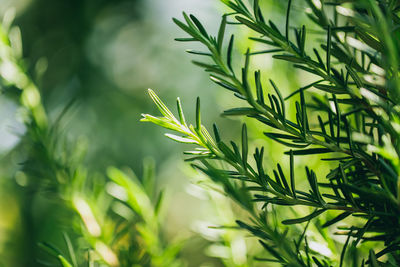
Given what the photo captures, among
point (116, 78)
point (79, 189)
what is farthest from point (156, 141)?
point (79, 189)

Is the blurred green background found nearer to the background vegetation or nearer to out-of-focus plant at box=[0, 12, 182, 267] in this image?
the background vegetation

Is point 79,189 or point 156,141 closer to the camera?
point 79,189

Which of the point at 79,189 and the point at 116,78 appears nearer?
the point at 79,189

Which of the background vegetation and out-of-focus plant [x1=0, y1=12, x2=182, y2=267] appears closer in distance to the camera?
the background vegetation

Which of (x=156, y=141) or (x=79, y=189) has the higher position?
(x=79, y=189)

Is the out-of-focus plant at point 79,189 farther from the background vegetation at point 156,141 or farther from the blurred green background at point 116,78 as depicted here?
the blurred green background at point 116,78

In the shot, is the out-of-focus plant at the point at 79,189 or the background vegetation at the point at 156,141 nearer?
the background vegetation at the point at 156,141

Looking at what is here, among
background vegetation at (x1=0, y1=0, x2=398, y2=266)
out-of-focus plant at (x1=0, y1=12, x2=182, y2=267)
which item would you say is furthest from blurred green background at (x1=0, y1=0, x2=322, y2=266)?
out-of-focus plant at (x1=0, y1=12, x2=182, y2=267)

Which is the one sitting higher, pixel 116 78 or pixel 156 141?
pixel 116 78

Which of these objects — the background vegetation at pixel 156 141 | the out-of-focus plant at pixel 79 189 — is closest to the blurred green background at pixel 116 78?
the background vegetation at pixel 156 141

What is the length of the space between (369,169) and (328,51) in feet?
0.22

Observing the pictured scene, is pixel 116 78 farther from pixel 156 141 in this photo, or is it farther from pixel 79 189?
pixel 79 189

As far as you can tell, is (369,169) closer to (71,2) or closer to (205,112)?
(205,112)

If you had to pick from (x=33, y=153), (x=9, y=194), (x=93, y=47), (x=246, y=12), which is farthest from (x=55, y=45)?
(x=246, y=12)
